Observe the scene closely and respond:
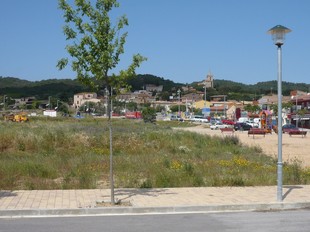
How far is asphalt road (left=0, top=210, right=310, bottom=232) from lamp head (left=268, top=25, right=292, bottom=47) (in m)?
4.28

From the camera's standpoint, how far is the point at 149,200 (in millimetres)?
10977

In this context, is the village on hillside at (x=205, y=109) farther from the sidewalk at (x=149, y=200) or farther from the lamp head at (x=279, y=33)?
the lamp head at (x=279, y=33)

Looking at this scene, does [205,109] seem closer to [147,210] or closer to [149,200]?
[149,200]

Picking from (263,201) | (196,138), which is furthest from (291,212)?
(196,138)

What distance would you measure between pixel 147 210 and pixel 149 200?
37.6 inches

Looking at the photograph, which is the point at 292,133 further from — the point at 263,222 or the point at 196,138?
the point at 263,222

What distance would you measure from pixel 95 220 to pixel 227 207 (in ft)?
10.1

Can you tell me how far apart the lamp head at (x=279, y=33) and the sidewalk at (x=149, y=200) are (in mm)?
3895

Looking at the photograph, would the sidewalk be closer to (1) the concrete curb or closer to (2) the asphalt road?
(1) the concrete curb

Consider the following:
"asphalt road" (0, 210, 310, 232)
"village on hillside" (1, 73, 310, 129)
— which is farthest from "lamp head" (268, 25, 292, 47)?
"village on hillside" (1, 73, 310, 129)

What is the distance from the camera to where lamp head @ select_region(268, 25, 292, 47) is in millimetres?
11508

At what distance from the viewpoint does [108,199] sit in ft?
36.6

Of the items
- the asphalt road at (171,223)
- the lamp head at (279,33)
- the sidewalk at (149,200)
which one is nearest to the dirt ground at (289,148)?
the sidewalk at (149,200)

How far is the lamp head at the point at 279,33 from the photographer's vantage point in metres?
11.5
